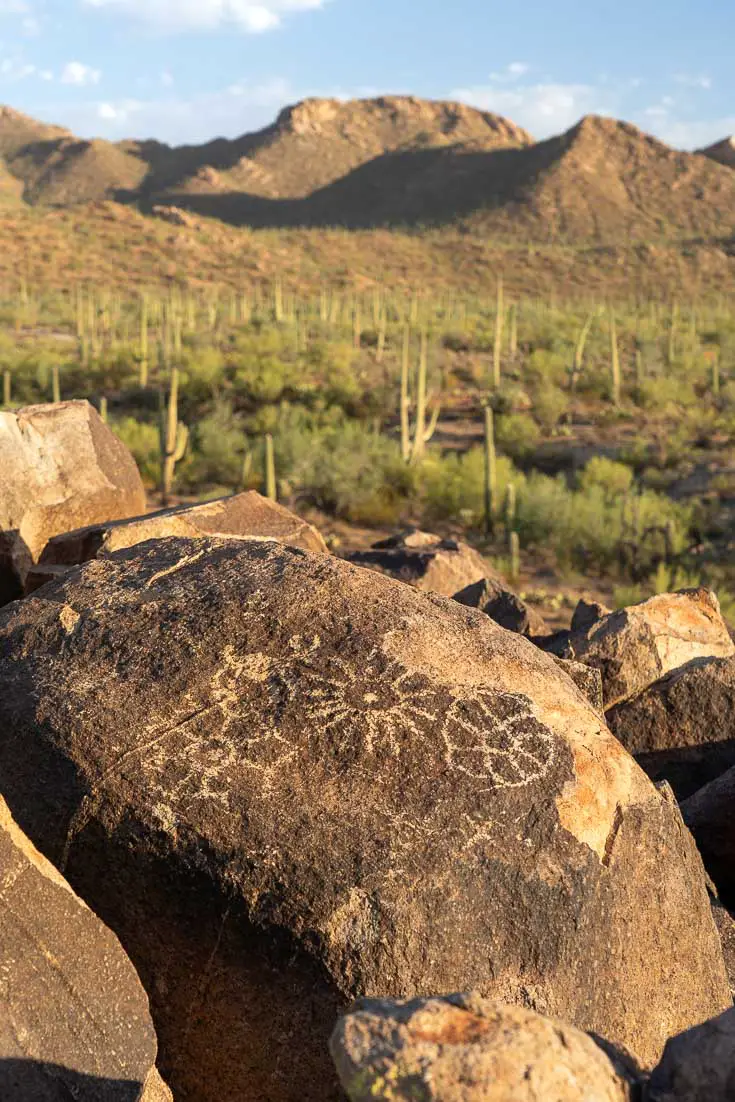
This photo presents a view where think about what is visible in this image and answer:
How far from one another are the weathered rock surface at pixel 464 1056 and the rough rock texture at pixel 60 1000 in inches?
33.7

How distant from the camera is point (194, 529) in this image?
17.9ft

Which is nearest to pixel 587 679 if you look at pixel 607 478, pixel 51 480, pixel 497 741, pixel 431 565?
pixel 497 741

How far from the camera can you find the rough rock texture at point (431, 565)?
6.47 m

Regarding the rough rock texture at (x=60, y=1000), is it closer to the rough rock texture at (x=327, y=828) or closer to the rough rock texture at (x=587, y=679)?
the rough rock texture at (x=327, y=828)

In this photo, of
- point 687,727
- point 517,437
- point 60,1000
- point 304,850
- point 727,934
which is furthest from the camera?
point 517,437

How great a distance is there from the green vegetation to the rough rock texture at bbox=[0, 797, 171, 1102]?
10167mm

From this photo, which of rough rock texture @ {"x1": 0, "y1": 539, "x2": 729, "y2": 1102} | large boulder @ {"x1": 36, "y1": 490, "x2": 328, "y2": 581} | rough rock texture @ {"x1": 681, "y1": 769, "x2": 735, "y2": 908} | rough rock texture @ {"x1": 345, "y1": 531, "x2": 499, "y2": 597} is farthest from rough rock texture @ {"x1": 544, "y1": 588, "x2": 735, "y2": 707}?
rough rock texture @ {"x1": 0, "y1": 539, "x2": 729, "y2": 1102}

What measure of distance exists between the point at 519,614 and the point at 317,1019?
3.49 m

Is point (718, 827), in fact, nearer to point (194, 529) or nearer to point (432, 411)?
point (194, 529)

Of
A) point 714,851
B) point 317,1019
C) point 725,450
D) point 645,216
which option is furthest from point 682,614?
point 645,216

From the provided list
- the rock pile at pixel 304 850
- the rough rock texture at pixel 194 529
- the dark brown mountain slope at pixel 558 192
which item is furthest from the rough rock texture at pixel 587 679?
the dark brown mountain slope at pixel 558 192

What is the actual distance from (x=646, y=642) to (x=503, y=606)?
112cm

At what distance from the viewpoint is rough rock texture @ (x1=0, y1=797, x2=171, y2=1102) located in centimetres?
246

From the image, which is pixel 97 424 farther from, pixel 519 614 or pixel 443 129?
pixel 443 129
